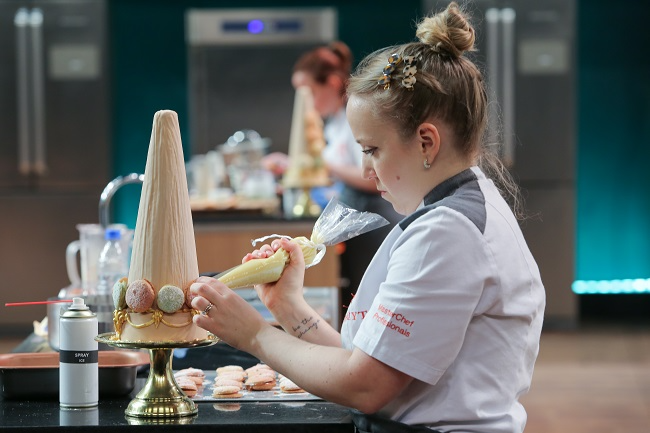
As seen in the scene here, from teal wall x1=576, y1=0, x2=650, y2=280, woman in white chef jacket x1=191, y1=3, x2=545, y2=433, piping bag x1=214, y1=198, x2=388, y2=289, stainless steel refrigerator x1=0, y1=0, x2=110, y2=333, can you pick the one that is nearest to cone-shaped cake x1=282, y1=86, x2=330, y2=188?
stainless steel refrigerator x1=0, y1=0, x2=110, y2=333

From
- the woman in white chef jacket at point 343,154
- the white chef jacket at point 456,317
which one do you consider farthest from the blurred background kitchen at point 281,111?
the white chef jacket at point 456,317

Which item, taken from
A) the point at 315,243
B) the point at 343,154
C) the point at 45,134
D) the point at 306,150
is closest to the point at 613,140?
the point at 306,150

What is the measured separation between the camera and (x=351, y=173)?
454 centimetres

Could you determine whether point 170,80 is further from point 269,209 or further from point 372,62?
point 372,62

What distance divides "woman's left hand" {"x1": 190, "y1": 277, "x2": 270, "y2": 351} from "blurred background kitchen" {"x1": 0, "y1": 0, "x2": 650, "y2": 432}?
166 inches

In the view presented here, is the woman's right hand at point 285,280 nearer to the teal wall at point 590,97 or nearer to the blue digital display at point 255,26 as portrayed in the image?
the blue digital display at point 255,26

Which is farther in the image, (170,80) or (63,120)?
(170,80)

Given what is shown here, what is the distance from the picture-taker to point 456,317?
140 cm

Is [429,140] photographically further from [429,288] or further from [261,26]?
[261,26]

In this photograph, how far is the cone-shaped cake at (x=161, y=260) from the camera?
4.98 feet

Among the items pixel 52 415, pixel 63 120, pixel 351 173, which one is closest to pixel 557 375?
pixel 351 173

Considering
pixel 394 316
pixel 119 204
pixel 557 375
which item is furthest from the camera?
pixel 119 204

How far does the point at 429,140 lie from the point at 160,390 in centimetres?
57

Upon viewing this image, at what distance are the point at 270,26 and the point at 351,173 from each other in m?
2.88
